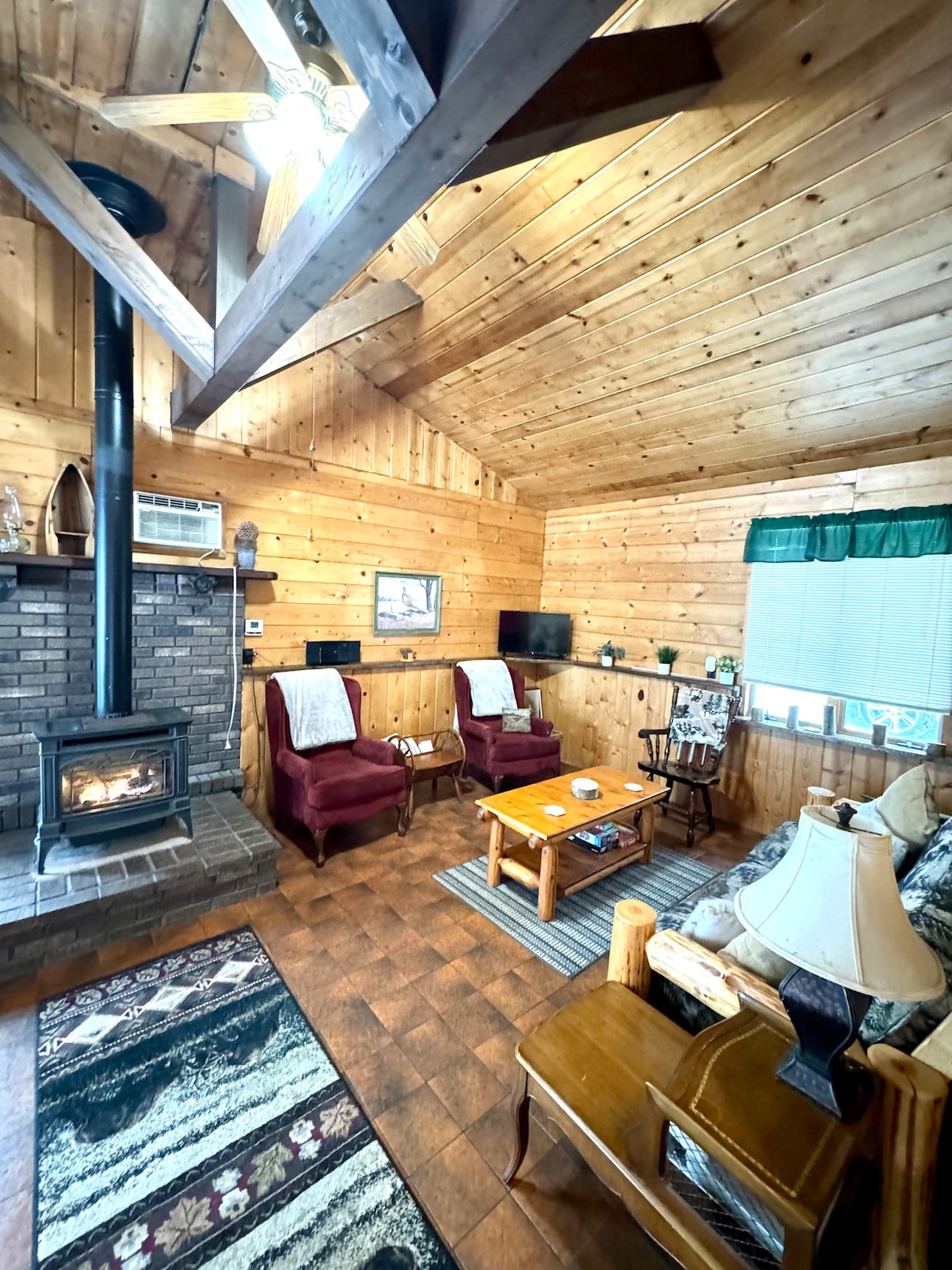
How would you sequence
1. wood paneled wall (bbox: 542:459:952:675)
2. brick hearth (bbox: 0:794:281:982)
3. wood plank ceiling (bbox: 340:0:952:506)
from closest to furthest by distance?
1. wood plank ceiling (bbox: 340:0:952:506)
2. brick hearth (bbox: 0:794:281:982)
3. wood paneled wall (bbox: 542:459:952:675)

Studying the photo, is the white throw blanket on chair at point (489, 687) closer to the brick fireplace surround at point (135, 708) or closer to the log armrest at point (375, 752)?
the log armrest at point (375, 752)

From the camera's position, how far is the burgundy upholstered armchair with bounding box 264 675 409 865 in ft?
9.75

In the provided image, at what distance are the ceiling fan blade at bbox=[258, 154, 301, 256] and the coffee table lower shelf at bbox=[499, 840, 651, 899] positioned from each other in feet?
9.69

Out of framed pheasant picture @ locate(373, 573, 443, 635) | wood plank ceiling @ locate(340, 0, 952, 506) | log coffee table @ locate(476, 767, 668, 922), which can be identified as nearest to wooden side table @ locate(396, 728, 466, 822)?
log coffee table @ locate(476, 767, 668, 922)

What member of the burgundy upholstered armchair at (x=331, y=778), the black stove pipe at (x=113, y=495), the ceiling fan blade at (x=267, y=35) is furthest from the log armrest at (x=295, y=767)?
the ceiling fan blade at (x=267, y=35)

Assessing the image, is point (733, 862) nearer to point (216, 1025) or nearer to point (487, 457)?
point (216, 1025)

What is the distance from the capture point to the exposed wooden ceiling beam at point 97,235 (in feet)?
5.92

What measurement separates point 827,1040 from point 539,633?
405 cm

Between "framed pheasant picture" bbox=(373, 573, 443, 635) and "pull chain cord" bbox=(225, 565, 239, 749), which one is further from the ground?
"framed pheasant picture" bbox=(373, 573, 443, 635)

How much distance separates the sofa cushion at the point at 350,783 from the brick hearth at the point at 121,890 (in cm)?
34

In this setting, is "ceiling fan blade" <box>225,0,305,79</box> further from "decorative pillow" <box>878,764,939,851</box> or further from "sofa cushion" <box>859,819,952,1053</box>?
"decorative pillow" <box>878,764,939,851</box>

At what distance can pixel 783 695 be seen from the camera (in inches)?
146

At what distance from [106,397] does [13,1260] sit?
3.05m

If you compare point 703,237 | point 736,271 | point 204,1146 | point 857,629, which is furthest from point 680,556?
point 204,1146
